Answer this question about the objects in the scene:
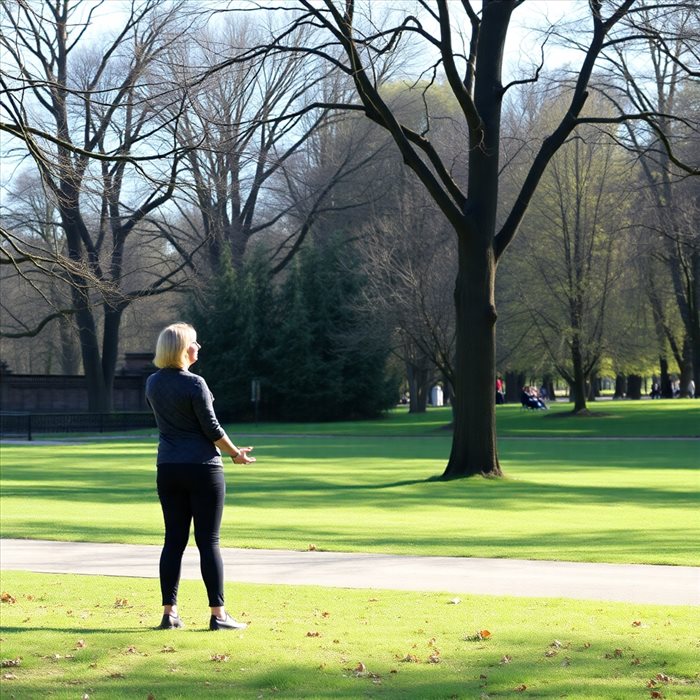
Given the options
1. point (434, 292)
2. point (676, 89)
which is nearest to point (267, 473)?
point (434, 292)

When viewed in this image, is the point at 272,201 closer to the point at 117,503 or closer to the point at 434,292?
the point at 434,292

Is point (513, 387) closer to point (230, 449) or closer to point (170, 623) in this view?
point (170, 623)

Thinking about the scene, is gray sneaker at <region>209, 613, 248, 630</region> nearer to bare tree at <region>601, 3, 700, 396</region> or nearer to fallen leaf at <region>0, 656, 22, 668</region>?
fallen leaf at <region>0, 656, 22, 668</region>

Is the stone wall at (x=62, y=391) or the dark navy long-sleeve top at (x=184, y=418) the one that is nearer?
the dark navy long-sleeve top at (x=184, y=418)

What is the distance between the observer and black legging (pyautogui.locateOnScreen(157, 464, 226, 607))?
784 centimetres

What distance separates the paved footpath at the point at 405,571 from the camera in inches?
394

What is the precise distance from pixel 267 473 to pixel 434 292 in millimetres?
26722

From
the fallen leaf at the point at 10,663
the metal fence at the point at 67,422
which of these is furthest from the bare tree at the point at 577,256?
the fallen leaf at the point at 10,663

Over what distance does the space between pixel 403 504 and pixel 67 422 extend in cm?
3615

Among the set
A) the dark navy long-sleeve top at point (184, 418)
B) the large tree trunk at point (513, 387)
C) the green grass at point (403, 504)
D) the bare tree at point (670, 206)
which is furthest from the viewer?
the large tree trunk at point (513, 387)

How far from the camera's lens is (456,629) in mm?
8008

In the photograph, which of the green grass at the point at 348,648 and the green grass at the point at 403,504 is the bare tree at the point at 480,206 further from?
the green grass at the point at 348,648

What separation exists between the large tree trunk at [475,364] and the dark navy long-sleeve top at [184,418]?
16155 millimetres

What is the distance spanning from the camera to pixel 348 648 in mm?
7352
